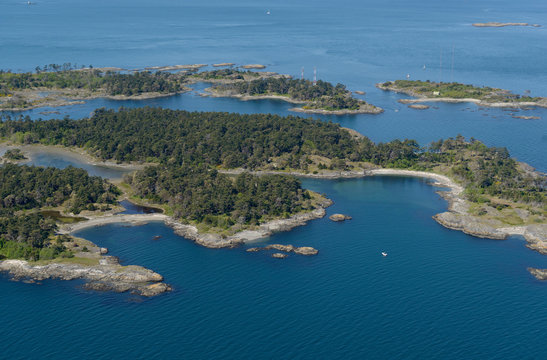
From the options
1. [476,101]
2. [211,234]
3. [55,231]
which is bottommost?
[55,231]

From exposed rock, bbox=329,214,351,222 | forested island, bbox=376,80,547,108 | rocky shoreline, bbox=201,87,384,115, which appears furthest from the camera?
forested island, bbox=376,80,547,108

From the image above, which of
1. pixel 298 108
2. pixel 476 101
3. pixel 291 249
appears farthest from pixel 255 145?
pixel 476 101

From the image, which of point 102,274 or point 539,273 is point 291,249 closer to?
point 102,274

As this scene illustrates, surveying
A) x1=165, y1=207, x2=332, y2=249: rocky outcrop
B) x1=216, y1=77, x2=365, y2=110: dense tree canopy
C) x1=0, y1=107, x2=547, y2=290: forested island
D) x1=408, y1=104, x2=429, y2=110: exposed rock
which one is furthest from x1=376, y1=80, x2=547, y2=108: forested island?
x1=165, y1=207, x2=332, y2=249: rocky outcrop

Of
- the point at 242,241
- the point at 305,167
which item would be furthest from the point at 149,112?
the point at 242,241

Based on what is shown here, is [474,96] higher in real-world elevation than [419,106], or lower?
higher

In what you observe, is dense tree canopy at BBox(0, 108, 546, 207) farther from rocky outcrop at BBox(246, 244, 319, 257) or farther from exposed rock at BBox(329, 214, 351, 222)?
rocky outcrop at BBox(246, 244, 319, 257)

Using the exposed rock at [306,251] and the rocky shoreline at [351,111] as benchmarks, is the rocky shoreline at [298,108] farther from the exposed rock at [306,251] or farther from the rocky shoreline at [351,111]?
the exposed rock at [306,251]

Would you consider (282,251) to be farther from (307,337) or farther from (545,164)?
(545,164)
